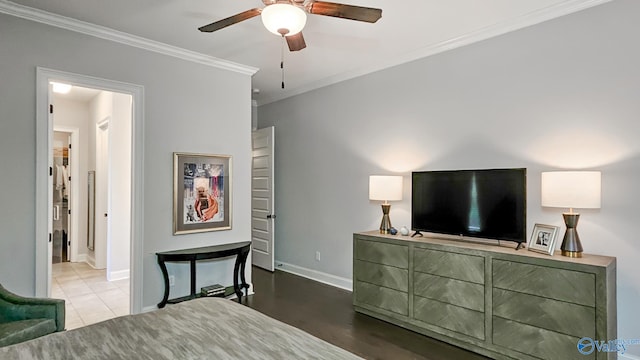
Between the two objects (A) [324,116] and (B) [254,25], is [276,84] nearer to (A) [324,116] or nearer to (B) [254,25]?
(A) [324,116]

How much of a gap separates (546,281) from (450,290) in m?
0.75

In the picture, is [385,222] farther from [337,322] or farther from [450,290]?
[337,322]

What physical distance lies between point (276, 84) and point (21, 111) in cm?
301

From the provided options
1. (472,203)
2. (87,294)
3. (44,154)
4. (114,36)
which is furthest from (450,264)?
(87,294)

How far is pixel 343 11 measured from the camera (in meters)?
2.13

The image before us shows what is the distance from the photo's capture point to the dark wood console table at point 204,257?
3.61m

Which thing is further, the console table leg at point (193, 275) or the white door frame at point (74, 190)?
the white door frame at point (74, 190)

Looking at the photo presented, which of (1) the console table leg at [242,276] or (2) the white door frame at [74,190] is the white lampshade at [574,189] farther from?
(2) the white door frame at [74,190]

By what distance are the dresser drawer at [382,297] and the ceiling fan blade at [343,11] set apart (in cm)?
248

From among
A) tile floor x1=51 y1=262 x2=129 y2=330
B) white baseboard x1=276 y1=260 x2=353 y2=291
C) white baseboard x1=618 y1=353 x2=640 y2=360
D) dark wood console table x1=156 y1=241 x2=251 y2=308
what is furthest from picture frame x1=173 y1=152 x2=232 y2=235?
white baseboard x1=618 y1=353 x2=640 y2=360

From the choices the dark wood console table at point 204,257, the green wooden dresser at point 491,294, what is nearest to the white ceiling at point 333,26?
the green wooden dresser at point 491,294

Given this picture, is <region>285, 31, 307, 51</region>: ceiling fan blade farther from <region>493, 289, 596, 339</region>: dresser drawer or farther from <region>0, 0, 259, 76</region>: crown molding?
<region>493, 289, 596, 339</region>: dresser drawer

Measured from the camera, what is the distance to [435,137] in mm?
3766

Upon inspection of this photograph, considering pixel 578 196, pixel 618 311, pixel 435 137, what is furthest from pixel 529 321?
pixel 435 137
